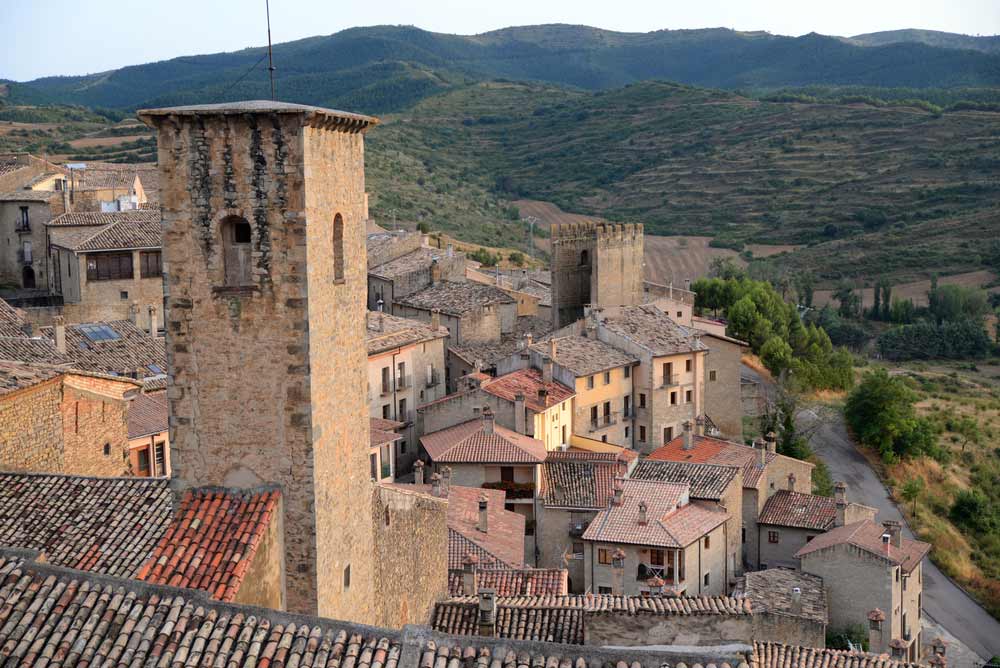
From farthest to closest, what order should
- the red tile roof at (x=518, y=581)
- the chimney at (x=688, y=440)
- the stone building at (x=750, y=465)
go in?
the chimney at (x=688, y=440), the stone building at (x=750, y=465), the red tile roof at (x=518, y=581)

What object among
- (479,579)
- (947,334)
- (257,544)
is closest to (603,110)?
(947,334)

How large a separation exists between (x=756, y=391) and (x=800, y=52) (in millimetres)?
154560

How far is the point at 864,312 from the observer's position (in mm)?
69375

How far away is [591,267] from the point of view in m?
44.1

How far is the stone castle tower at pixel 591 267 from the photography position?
144 ft

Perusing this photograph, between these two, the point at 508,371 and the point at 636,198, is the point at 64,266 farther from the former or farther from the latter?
the point at 636,198

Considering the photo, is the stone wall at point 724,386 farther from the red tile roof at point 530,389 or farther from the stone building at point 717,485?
the stone building at point 717,485

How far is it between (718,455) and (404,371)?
31.4 ft

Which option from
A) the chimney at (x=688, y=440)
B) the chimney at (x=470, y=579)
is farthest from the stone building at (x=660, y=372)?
the chimney at (x=470, y=579)

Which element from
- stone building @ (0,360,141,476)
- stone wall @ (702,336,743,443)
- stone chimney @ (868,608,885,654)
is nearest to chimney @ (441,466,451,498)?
stone building @ (0,360,141,476)

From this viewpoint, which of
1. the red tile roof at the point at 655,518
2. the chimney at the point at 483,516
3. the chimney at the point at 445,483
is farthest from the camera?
the red tile roof at the point at 655,518

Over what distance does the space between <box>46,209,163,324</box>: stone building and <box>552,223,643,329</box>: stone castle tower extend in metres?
13.9

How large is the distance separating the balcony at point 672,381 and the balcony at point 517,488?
32.5ft

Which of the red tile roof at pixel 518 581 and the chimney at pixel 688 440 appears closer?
the red tile roof at pixel 518 581
